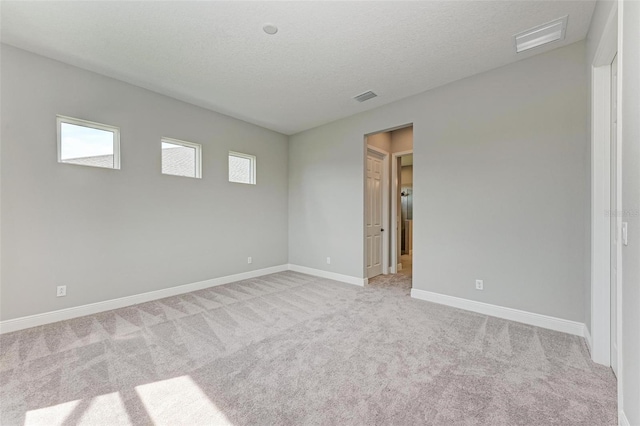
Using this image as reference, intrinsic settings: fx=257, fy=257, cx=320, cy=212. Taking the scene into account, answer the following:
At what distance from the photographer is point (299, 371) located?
1991 millimetres

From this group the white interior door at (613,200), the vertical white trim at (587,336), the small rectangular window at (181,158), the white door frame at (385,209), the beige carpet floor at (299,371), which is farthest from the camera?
the white door frame at (385,209)

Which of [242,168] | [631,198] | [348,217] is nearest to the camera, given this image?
[631,198]

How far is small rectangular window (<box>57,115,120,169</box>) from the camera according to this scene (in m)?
3.05

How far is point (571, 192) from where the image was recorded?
2.61 m

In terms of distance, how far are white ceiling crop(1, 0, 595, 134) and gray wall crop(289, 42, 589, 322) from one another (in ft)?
1.03

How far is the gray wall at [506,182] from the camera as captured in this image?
2.61 meters

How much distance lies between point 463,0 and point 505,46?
3.09 ft

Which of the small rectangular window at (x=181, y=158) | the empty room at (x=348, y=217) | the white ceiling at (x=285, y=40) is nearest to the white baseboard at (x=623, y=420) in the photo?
the empty room at (x=348, y=217)

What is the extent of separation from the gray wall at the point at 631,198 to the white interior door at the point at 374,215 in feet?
10.8

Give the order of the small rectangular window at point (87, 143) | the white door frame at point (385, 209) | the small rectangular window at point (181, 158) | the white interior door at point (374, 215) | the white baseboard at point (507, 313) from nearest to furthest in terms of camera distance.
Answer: the white baseboard at point (507, 313), the small rectangular window at point (87, 143), the small rectangular window at point (181, 158), the white interior door at point (374, 215), the white door frame at point (385, 209)

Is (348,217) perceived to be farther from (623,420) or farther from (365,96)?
(623,420)

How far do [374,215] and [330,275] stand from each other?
1.43m

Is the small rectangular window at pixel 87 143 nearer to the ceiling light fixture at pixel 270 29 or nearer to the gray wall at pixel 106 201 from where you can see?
the gray wall at pixel 106 201

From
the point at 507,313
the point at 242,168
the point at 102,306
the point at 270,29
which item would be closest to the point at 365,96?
the point at 270,29
